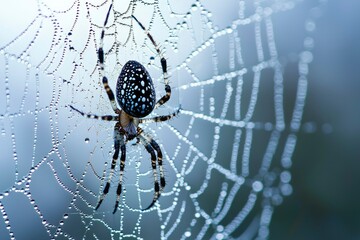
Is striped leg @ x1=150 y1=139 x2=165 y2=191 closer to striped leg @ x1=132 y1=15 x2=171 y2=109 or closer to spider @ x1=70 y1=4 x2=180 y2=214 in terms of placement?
spider @ x1=70 y1=4 x2=180 y2=214

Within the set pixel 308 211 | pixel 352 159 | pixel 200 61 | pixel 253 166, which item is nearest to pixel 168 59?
pixel 200 61

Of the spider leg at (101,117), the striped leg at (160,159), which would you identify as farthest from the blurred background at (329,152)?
the spider leg at (101,117)

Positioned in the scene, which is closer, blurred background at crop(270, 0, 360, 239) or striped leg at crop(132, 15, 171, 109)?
striped leg at crop(132, 15, 171, 109)

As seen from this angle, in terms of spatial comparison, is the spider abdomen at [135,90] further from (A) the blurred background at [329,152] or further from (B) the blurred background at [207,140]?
(A) the blurred background at [329,152]

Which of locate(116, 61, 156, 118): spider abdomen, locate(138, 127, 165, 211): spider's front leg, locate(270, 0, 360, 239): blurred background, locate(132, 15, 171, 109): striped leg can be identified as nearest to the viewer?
locate(116, 61, 156, 118): spider abdomen

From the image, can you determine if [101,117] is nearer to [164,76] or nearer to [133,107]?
[133,107]

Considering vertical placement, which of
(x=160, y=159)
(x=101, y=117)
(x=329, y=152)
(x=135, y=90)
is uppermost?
(x=135, y=90)

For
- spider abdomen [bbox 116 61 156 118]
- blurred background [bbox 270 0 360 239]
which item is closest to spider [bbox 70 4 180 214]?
spider abdomen [bbox 116 61 156 118]

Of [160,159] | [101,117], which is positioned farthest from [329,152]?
[101,117]
